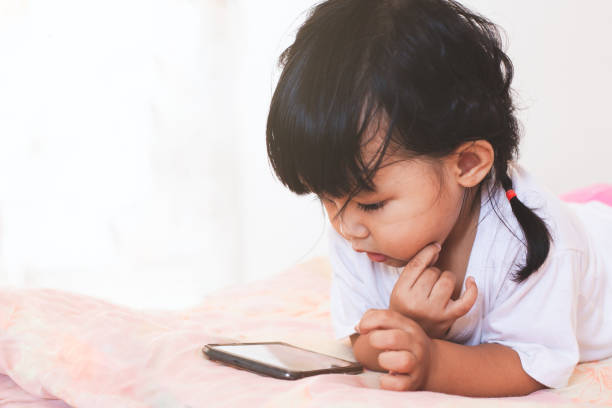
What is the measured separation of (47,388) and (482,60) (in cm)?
65

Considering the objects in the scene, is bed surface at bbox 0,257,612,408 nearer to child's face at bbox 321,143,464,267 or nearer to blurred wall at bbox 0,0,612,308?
child's face at bbox 321,143,464,267

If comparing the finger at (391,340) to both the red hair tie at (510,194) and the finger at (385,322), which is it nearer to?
the finger at (385,322)

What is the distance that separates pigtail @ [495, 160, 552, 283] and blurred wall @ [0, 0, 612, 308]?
966 millimetres

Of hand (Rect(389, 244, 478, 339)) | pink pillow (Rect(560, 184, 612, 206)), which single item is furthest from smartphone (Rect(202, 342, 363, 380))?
pink pillow (Rect(560, 184, 612, 206))

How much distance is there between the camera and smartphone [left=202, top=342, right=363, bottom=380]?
79 centimetres

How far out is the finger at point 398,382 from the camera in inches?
30.5

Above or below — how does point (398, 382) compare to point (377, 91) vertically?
below

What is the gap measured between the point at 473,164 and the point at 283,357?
0.34 meters

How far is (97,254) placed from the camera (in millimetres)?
2354

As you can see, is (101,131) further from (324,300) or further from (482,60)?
(482,60)

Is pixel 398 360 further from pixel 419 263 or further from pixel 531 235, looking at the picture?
pixel 531 235

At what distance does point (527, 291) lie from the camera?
2.87 feet

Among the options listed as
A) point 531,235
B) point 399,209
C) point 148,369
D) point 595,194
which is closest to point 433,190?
point 399,209

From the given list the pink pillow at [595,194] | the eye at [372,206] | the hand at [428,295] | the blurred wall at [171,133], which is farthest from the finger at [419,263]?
the blurred wall at [171,133]
